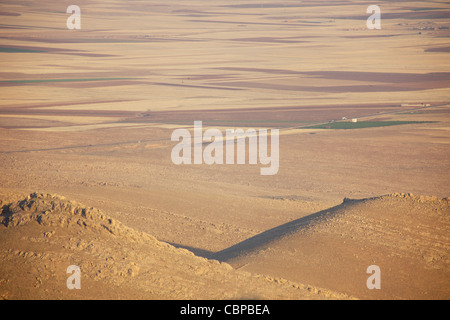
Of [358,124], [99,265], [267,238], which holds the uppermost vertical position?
[358,124]

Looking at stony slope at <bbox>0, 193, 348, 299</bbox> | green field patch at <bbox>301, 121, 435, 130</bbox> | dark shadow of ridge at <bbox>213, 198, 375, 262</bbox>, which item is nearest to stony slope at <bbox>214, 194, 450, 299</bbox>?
dark shadow of ridge at <bbox>213, 198, 375, 262</bbox>

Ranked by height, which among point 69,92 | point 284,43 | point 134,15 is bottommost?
point 69,92

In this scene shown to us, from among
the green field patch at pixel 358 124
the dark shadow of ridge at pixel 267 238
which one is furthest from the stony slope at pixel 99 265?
the green field patch at pixel 358 124

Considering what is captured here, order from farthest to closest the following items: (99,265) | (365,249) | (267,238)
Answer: (267,238) < (365,249) < (99,265)

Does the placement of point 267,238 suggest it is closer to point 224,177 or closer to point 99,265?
point 99,265

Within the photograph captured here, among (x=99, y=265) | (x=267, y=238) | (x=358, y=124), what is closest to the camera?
(x=99, y=265)

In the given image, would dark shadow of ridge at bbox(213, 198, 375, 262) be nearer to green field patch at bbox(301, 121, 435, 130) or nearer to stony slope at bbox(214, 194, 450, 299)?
stony slope at bbox(214, 194, 450, 299)

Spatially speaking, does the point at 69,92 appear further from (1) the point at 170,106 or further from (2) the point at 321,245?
(2) the point at 321,245

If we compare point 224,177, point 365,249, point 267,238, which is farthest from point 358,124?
point 365,249
